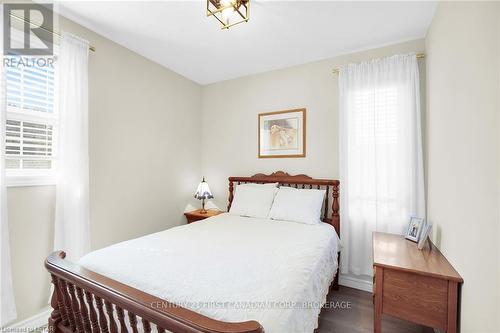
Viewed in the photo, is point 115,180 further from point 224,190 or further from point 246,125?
point 246,125

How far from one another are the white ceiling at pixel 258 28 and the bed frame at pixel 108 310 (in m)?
2.04

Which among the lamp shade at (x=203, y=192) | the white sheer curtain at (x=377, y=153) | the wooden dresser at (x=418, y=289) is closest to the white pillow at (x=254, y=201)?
the lamp shade at (x=203, y=192)

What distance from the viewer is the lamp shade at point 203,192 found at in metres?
3.34

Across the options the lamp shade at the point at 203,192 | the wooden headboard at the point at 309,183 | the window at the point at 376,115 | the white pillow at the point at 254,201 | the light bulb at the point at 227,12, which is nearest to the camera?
the light bulb at the point at 227,12

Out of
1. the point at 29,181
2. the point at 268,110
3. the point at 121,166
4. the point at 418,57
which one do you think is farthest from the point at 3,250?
the point at 418,57

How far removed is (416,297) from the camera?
146 centimetres

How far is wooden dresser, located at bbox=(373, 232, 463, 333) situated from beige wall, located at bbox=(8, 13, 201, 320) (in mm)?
2536

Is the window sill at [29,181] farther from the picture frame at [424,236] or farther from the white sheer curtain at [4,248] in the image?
the picture frame at [424,236]

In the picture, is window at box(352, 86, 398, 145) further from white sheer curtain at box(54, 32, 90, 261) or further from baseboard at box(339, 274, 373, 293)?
white sheer curtain at box(54, 32, 90, 261)

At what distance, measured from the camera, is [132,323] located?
987 millimetres

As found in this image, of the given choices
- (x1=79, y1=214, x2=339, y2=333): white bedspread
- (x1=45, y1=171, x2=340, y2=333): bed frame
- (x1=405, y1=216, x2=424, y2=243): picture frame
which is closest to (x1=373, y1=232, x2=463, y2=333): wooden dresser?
(x1=405, y1=216, x2=424, y2=243): picture frame

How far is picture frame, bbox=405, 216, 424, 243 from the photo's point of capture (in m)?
1.97

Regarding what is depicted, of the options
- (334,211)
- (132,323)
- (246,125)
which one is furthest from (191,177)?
(132,323)

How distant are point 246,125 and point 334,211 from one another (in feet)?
5.61
